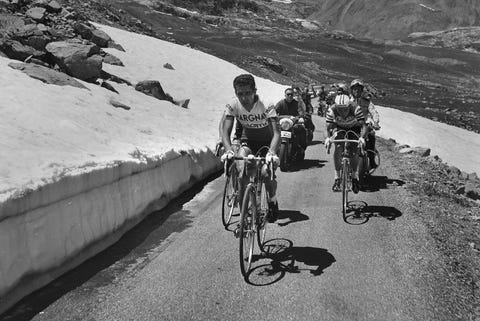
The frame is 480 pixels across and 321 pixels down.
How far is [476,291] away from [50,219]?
500cm

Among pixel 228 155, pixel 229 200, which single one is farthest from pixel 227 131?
pixel 229 200

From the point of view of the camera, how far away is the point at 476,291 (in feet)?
20.0

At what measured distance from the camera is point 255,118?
22.6 ft

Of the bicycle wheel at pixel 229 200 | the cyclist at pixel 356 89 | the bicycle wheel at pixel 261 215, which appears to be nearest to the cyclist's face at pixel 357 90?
the cyclist at pixel 356 89

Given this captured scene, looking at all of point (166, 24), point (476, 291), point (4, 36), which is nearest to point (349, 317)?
point (476, 291)

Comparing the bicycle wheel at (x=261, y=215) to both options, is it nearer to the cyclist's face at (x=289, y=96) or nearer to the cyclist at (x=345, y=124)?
the cyclist at (x=345, y=124)

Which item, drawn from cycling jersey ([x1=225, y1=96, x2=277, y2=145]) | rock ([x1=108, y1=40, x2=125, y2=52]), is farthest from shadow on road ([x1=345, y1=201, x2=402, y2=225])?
rock ([x1=108, y1=40, x2=125, y2=52])

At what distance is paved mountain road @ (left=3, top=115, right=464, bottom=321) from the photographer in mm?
5359

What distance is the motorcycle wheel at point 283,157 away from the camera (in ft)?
42.8

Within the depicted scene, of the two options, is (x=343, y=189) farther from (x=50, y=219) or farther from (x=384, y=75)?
(x=384, y=75)

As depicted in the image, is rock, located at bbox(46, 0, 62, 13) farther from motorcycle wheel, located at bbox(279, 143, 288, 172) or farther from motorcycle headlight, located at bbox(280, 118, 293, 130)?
motorcycle wheel, located at bbox(279, 143, 288, 172)

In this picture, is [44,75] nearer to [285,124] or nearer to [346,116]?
[285,124]

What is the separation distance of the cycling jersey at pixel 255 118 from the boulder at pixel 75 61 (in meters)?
9.84

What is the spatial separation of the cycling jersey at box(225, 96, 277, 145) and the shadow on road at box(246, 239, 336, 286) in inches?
58.2
